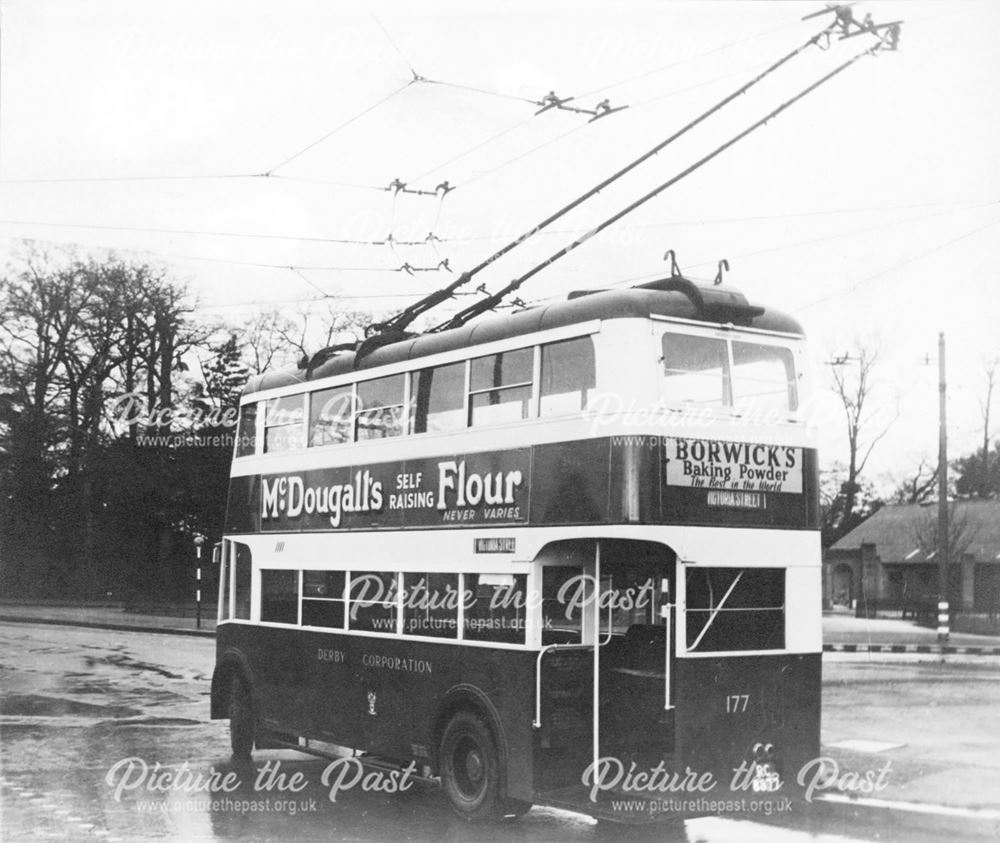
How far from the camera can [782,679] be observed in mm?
9438

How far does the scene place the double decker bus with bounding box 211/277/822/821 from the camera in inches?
354

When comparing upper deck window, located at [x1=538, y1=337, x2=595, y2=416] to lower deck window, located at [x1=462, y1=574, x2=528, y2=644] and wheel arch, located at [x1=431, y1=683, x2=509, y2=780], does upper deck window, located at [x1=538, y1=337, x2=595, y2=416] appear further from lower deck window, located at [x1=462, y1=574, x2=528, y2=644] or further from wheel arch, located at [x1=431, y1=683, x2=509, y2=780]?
wheel arch, located at [x1=431, y1=683, x2=509, y2=780]

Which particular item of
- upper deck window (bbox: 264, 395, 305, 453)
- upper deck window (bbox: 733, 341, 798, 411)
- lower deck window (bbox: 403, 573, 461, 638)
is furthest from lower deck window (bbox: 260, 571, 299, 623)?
upper deck window (bbox: 733, 341, 798, 411)

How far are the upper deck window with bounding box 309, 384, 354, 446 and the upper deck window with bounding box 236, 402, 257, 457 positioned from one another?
1.37 metres

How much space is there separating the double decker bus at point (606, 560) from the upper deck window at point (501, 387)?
0.02 metres

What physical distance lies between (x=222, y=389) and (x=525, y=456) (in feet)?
121

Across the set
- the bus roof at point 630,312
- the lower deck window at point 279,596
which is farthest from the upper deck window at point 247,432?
the bus roof at point 630,312

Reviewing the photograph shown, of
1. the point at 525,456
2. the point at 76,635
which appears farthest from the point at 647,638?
the point at 76,635

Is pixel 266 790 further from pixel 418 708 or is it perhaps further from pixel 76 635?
pixel 76 635

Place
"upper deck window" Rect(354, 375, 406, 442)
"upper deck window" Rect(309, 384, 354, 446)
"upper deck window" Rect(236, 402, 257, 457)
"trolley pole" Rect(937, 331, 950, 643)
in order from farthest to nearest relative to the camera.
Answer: "trolley pole" Rect(937, 331, 950, 643), "upper deck window" Rect(236, 402, 257, 457), "upper deck window" Rect(309, 384, 354, 446), "upper deck window" Rect(354, 375, 406, 442)

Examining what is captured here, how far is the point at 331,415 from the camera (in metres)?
12.6

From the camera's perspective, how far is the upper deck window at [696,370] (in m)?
9.23

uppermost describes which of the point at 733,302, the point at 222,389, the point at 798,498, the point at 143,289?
the point at 143,289

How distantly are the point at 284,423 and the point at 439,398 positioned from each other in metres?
3.13
